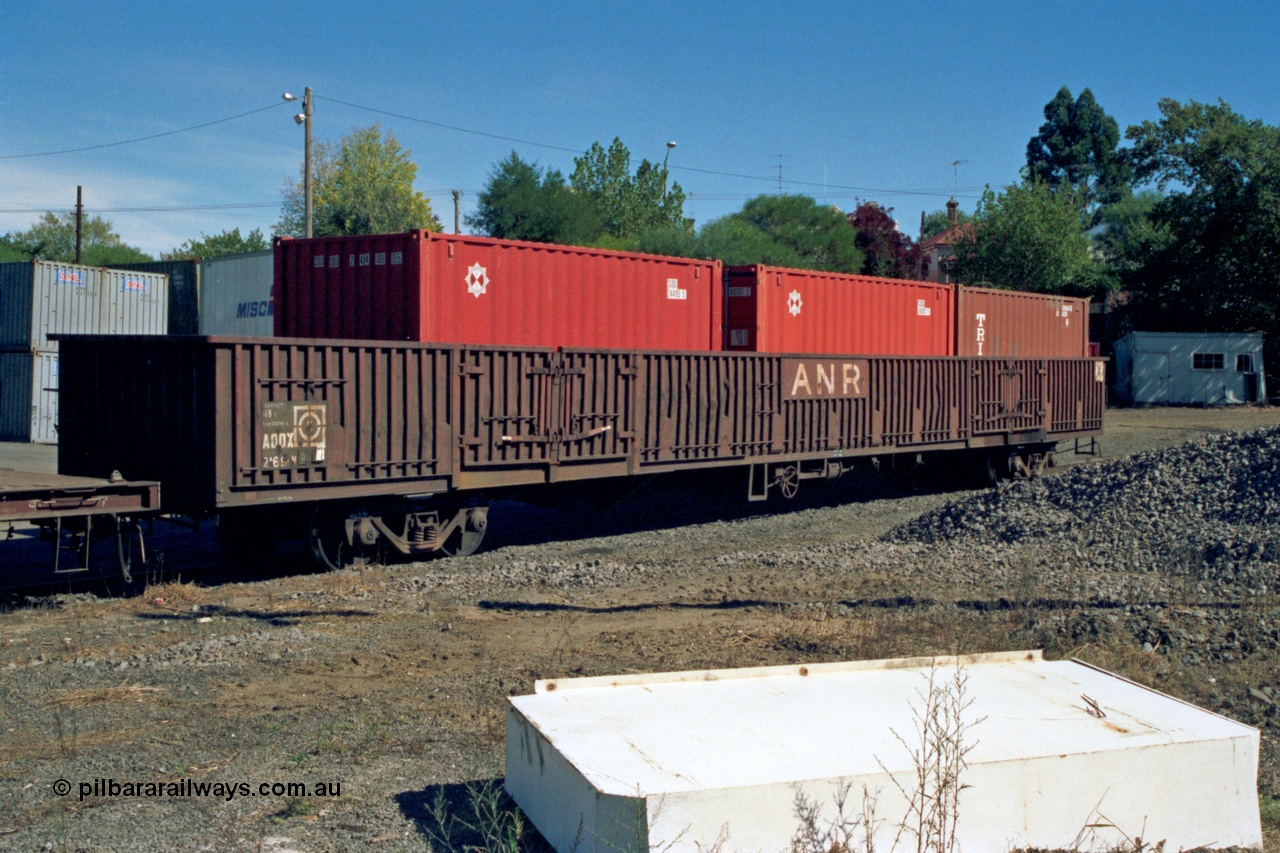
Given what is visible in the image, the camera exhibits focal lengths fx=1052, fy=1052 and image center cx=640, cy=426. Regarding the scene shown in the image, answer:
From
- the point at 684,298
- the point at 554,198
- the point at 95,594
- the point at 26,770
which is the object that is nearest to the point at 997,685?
the point at 26,770

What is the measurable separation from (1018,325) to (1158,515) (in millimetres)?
8942

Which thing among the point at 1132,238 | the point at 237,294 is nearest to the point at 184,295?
the point at 237,294

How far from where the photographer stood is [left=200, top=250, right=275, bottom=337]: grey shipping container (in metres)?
29.1

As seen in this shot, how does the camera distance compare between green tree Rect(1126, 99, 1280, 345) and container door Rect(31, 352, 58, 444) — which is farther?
green tree Rect(1126, 99, 1280, 345)

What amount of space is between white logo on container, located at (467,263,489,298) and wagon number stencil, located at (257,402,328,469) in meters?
2.80

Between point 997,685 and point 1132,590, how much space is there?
565 cm

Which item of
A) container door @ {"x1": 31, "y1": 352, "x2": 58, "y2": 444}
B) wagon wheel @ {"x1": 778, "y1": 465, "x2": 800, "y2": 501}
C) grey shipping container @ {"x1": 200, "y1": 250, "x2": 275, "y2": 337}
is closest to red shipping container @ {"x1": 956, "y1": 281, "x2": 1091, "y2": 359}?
wagon wheel @ {"x1": 778, "y1": 465, "x2": 800, "y2": 501}

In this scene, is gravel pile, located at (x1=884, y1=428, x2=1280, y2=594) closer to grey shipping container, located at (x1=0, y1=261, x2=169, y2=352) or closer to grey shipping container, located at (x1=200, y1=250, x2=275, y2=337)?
grey shipping container, located at (x1=200, y1=250, x2=275, y2=337)

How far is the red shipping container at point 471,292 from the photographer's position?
12.3 meters

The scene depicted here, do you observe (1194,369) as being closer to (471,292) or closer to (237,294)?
(237,294)

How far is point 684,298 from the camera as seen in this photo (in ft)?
50.1

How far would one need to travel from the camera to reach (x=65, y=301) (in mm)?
27266

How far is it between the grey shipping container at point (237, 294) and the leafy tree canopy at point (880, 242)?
1455 inches

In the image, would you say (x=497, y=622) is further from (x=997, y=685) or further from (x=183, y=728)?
(x=997, y=685)
